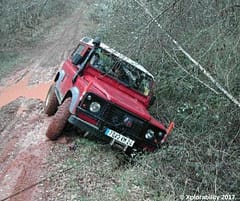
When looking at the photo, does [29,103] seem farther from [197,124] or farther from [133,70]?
[197,124]

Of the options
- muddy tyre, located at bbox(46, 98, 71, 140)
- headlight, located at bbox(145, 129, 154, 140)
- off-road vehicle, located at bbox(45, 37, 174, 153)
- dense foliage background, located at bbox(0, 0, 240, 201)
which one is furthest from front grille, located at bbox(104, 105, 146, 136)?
muddy tyre, located at bbox(46, 98, 71, 140)

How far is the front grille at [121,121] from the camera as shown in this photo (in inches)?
291

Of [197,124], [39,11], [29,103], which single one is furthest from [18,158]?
[39,11]

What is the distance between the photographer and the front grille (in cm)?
740

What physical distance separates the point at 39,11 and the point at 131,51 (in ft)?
67.4

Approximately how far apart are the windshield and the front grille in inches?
39.9

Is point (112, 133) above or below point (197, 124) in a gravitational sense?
below

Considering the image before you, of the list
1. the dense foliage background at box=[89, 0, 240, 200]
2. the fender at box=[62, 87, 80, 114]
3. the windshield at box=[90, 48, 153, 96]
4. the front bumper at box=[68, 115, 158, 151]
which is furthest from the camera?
the windshield at box=[90, 48, 153, 96]

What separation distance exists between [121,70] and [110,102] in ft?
3.74

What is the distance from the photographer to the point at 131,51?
702 centimetres

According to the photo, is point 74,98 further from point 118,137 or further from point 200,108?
point 200,108

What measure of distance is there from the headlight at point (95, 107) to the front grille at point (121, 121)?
0.47 ft

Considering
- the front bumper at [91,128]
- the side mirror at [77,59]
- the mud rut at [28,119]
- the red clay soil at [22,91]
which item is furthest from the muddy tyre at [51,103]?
the red clay soil at [22,91]

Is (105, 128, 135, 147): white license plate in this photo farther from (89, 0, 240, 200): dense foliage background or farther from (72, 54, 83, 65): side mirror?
(72, 54, 83, 65): side mirror
